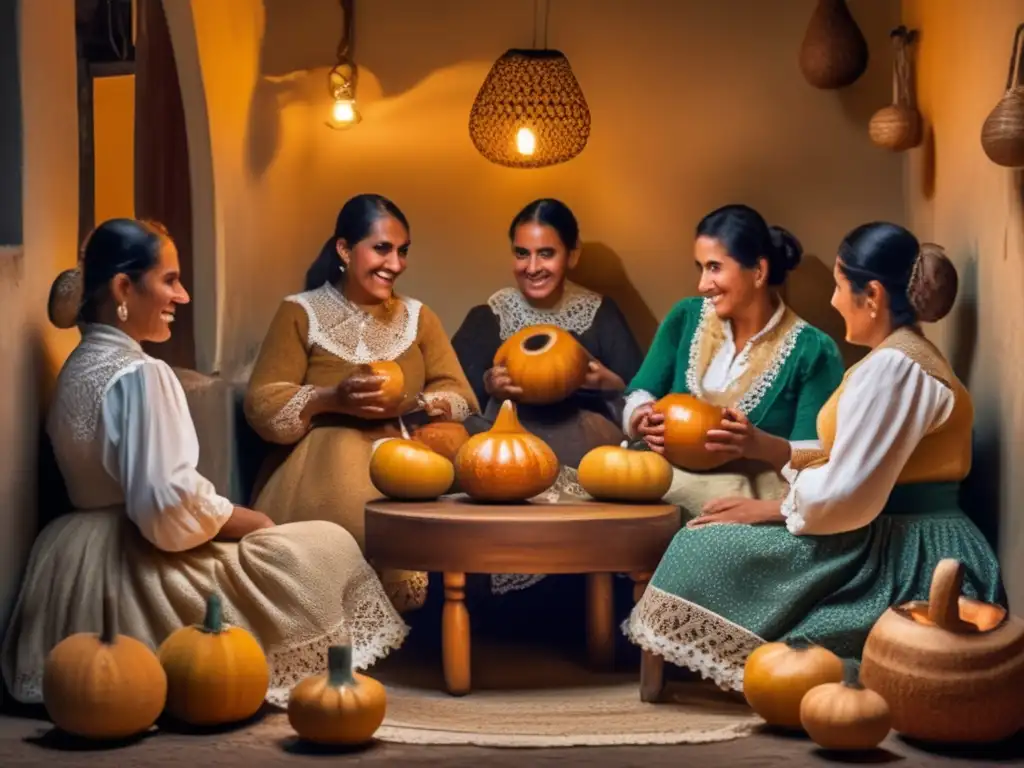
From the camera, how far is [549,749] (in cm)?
604

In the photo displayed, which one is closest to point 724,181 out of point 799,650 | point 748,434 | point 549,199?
point 549,199

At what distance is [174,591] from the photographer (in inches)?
255

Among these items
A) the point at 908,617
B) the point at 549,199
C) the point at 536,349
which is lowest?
the point at 908,617

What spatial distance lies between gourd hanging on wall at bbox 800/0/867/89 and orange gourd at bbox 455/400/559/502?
256cm

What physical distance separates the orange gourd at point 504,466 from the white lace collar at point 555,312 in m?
1.41

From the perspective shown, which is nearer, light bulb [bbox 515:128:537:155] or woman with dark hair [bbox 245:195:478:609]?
woman with dark hair [bbox 245:195:478:609]

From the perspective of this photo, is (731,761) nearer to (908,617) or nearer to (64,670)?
(908,617)

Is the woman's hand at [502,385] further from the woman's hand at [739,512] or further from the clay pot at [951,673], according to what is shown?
the clay pot at [951,673]

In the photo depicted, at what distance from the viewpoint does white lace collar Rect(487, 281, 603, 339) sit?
8.52m

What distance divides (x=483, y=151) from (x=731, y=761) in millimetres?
3735

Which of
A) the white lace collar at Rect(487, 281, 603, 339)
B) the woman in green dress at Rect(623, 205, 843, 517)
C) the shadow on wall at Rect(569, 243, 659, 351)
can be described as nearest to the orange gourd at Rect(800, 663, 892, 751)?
the woman in green dress at Rect(623, 205, 843, 517)

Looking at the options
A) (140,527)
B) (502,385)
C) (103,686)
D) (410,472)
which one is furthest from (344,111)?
(103,686)

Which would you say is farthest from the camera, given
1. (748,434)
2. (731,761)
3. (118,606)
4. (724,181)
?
(724,181)

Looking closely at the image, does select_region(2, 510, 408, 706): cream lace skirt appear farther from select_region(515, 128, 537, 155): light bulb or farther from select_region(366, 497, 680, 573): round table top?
select_region(515, 128, 537, 155): light bulb
